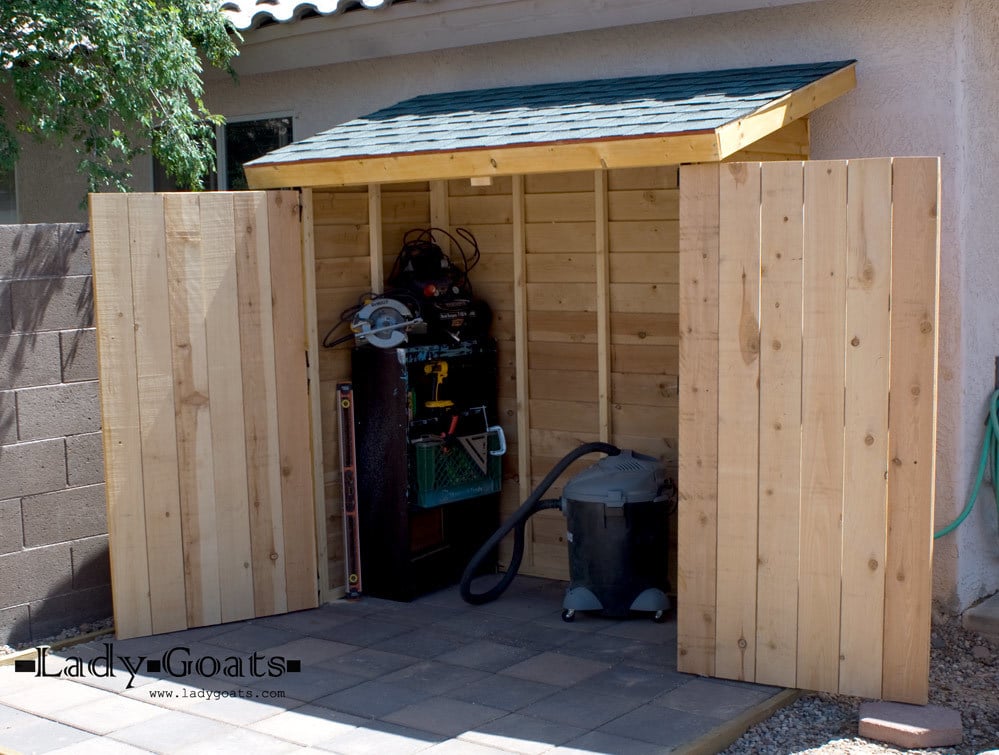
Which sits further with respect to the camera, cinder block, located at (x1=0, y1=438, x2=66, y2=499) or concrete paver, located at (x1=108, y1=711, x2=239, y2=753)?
cinder block, located at (x1=0, y1=438, x2=66, y2=499)

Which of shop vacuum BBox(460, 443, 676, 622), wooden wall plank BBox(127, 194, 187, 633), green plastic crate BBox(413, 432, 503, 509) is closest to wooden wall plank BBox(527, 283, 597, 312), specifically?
green plastic crate BBox(413, 432, 503, 509)

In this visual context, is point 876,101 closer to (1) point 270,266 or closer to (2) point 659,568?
(2) point 659,568

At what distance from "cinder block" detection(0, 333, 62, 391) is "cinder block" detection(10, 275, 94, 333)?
2.0 inches

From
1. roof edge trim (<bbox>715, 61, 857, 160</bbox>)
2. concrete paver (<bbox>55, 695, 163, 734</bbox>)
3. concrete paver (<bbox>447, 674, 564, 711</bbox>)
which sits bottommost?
concrete paver (<bbox>447, 674, 564, 711</bbox>)

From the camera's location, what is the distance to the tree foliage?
21.0ft

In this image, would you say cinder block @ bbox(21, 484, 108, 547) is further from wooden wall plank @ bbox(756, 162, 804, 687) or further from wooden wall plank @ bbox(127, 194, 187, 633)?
wooden wall plank @ bbox(756, 162, 804, 687)

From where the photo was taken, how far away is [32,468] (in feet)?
18.0

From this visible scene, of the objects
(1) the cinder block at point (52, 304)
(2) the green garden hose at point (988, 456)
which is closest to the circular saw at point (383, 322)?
(1) the cinder block at point (52, 304)

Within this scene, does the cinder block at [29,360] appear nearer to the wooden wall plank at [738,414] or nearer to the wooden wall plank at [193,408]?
the wooden wall plank at [193,408]

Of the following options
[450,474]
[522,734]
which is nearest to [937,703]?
[522,734]

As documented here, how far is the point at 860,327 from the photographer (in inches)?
177

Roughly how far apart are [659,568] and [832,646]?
1.32m

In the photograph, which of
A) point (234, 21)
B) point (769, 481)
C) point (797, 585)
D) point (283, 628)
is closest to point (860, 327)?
point (769, 481)

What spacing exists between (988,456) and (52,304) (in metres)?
4.47
